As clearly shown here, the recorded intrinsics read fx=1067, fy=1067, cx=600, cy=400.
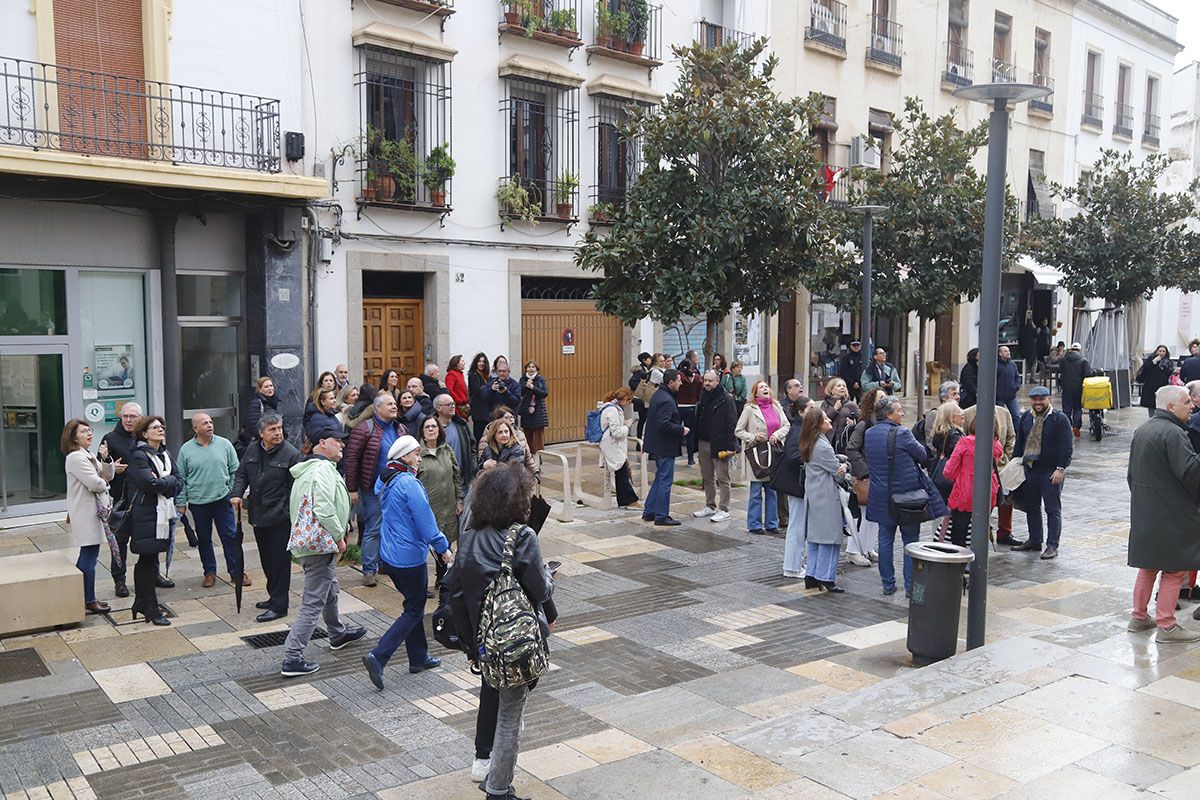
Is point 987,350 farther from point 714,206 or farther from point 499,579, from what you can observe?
point 714,206

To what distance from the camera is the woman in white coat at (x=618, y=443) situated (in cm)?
1282

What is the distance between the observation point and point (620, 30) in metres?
18.5

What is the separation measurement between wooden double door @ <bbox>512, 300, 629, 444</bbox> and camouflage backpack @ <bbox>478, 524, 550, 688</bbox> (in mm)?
12770

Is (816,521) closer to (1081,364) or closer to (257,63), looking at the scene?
(257,63)

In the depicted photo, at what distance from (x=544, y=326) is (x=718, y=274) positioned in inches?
215

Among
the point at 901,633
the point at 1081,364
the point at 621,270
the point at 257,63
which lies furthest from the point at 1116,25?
the point at 901,633

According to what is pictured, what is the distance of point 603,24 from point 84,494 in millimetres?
12766

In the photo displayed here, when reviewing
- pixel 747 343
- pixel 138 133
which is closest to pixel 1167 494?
pixel 138 133

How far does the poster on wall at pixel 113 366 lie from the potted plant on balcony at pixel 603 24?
9512mm

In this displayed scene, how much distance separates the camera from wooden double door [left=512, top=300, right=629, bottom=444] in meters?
18.4

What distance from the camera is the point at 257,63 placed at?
1398 centimetres

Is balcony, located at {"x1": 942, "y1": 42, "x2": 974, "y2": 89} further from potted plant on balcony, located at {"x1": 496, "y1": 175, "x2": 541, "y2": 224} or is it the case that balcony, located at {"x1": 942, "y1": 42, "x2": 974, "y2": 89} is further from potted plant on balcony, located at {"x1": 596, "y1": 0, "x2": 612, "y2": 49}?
potted plant on balcony, located at {"x1": 496, "y1": 175, "x2": 541, "y2": 224}

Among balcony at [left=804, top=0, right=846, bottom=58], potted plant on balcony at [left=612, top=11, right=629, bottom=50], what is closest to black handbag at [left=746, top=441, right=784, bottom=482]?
A: potted plant on balcony at [left=612, top=11, right=629, bottom=50]

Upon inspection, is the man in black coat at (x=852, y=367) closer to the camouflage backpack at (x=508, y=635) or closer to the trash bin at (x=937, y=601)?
the trash bin at (x=937, y=601)
